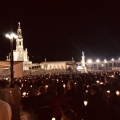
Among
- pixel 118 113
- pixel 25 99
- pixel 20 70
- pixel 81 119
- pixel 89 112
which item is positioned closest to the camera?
pixel 118 113

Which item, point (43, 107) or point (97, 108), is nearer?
point (97, 108)

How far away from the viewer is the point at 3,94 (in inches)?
229

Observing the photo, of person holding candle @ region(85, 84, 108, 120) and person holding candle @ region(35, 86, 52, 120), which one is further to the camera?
person holding candle @ region(35, 86, 52, 120)

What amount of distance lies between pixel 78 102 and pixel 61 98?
2.30 meters

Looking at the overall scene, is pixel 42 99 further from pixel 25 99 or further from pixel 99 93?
pixel 25 99

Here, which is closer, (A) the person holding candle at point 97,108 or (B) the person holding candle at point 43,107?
(A) the person holding candle at point 97,108

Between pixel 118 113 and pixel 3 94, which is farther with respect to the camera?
pixel 3 94

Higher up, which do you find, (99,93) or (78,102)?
(99,93)

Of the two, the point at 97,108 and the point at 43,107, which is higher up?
the point at 97,108

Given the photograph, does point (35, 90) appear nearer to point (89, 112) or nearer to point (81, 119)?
point (81, 119)

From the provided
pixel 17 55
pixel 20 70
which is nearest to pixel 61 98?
pixel 20 70

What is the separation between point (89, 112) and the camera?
5609 millimetres

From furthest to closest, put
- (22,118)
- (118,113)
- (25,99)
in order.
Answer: (25,99) → (22,118) → (118,113)

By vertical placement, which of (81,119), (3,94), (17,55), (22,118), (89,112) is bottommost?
(22,118)
